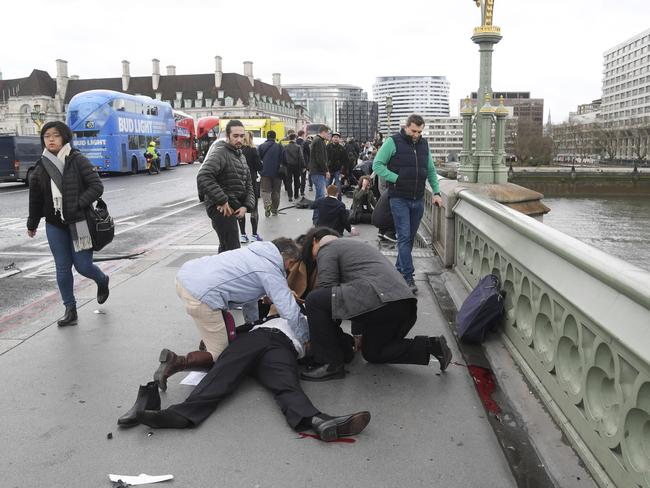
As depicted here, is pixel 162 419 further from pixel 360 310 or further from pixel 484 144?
pixel 484 144

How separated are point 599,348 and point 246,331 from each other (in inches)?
101

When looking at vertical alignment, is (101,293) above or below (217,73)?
below

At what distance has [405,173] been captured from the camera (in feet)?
A: 22.0

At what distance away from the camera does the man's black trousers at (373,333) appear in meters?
4.18

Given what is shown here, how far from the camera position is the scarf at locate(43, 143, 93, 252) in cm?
550

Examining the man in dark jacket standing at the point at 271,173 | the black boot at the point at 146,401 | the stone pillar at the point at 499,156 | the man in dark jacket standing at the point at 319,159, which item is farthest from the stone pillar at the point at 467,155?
the black boot at the point at 146,401

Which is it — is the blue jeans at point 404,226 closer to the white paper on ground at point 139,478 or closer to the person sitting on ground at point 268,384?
the person sitting on ground at point 268,384

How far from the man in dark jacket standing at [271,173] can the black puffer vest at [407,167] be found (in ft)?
22.1

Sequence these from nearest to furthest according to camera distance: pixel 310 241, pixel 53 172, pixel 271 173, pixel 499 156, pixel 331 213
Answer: pixel 310 241 < pixel 53 172 < pixel 331 213 < pixel 271 173 < pixel 499 156

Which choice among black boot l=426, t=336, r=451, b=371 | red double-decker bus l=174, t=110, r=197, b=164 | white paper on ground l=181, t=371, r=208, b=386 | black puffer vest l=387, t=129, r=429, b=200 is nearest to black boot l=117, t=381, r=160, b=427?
white paper on ground l=181, t=371, r=208, b=386

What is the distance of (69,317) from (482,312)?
3.64 meters

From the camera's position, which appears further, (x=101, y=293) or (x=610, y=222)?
(x=610, y=222)

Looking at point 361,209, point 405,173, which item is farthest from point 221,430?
point 361,209

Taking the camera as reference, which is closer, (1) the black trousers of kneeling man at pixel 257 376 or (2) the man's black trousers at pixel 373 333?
(1) the black trousers of kneeling man at pixel 257 376
